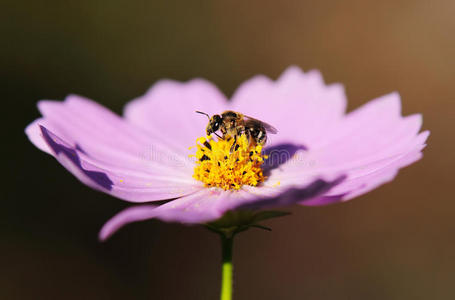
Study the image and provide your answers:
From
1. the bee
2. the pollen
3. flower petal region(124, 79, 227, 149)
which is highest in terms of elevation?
flower petal region(124, 79, 227, 149)

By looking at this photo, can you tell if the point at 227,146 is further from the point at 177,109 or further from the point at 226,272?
the point at 177,109

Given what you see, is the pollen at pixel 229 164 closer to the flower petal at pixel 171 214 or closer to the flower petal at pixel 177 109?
the flower petal at pixel 171 214

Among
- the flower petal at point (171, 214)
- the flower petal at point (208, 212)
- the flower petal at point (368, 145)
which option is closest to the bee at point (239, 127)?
the flower petal at point (368, 145)

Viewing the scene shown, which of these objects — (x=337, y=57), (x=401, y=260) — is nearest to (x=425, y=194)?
(x=401, y=260)

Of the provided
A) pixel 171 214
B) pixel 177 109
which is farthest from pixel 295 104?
pixel 171 214

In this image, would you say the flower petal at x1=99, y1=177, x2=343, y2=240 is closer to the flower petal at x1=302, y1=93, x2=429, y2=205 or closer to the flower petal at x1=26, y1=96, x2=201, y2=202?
the flower petal at x1=302, y1=93, x2=429, y2=205

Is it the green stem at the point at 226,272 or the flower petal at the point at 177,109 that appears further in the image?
the flower petal at the point at 177,109

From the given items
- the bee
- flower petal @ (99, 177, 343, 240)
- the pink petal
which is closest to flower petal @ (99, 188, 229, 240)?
flower petal @ (99, 177, 343, 240)

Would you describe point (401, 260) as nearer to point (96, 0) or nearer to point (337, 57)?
point (337, 57)
